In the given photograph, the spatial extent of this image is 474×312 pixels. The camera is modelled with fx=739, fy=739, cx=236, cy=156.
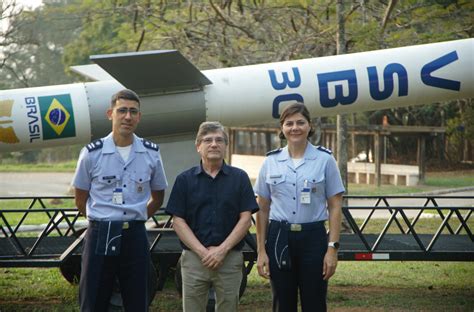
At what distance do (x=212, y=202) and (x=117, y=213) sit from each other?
60cm

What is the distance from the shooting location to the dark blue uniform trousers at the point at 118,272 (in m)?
4.62

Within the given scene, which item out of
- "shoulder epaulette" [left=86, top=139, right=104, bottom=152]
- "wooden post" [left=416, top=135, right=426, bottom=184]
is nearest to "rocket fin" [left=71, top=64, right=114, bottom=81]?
"shoulder epaulette" [left=86, top=139, right=104, bottom=152]

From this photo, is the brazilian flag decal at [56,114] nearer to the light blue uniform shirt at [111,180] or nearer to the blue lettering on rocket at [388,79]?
the light blue uniform shirt at [111,180]

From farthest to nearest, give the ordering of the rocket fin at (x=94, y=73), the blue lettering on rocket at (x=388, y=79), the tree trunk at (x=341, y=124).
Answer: the tree trunk at (x=341, y=124) < the rocket fin at (x=94, y=73) < the blue lettering on rocket at (x=388, y=79)

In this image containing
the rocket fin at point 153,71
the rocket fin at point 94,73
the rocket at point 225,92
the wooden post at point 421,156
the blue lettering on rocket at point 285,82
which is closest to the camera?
the rocket fin at point 153,71

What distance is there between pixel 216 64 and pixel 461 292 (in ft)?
25.6

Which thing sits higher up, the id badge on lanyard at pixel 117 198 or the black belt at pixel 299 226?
the id badge on lanyard at pixel 117 198

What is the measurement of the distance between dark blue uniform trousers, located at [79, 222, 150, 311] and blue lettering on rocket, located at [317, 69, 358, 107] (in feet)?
11.7

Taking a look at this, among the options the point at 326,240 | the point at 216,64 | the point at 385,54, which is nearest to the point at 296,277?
the point at 326,240

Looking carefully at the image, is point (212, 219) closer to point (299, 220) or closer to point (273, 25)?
point (299, 220)

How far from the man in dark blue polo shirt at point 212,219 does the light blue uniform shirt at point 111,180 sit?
0.79ft

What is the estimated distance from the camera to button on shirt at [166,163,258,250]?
4.57 metres

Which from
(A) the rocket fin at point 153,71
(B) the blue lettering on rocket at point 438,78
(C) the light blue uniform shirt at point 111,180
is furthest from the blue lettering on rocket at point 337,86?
(C) the light blue uniform shirt at point 111,180

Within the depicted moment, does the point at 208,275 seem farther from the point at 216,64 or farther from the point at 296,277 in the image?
the point at 216,64
